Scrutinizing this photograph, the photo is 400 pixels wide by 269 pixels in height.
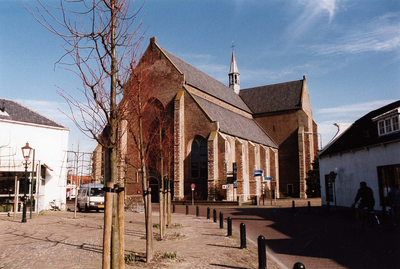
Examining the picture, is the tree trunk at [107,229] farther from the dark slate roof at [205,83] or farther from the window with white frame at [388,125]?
the dark slate roof at [205,83]

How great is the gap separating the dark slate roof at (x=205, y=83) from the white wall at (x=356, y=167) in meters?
19.1

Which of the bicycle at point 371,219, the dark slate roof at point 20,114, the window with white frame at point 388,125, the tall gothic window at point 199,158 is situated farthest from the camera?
the tall gothic window at point 199,158

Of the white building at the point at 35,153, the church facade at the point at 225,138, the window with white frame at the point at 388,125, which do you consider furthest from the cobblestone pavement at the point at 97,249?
the window with white frame at the point at 388,125

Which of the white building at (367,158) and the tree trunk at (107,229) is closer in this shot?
the tree trunk at (107,229)

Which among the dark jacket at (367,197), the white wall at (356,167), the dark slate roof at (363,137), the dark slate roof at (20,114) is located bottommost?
the dark jacket at (367,197)

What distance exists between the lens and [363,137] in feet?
67.1

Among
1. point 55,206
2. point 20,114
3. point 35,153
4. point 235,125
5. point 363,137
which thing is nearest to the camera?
point 363,137

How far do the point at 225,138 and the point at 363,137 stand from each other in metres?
14.5

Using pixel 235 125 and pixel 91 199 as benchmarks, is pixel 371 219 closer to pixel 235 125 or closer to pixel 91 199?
pixel 91 199

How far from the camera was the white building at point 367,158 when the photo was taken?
17.4m

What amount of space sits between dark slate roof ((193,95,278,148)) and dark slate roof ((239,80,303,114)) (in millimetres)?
3556

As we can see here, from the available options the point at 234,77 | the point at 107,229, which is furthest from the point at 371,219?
the point at 234,77

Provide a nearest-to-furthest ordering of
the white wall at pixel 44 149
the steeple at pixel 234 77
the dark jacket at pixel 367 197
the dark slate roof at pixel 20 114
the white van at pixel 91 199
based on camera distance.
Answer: the dark jacket at pixel 367 197, the white wall at pixel 44 149, the dark slate roof at pixel 20 114, the white van at pixel 91 199, the steeple at pixel 234 77

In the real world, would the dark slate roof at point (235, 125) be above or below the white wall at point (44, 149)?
above
